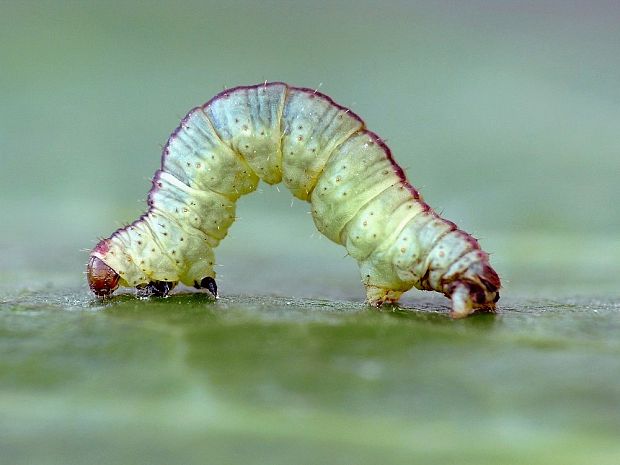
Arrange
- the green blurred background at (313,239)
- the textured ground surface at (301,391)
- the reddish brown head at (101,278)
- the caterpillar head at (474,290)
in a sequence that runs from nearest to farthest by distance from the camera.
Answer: the textured ground surface at (301,391) → the green blurred background at (313,239) → the caterpillar head at (474,290) → the reddish brown head at (101,278)

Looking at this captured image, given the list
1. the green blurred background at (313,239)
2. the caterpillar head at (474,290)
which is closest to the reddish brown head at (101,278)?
the green blurred background at (313,239)

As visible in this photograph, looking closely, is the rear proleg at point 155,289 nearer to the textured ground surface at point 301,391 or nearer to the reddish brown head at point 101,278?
the reddish brown head at point 101,278

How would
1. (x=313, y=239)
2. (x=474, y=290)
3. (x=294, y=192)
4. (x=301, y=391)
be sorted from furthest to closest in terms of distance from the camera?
1. (x=313, y=239)
2. (x=294, y=192)
3. (x=474, y=290)
4. (x=301, y=391)

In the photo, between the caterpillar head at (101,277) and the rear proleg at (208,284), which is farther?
the rear proleg at (208,284)

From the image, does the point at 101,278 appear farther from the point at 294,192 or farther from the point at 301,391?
the point at 301,391

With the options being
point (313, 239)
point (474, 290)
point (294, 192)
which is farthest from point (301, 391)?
point (313, 239)

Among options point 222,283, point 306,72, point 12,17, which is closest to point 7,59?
point 12,17
